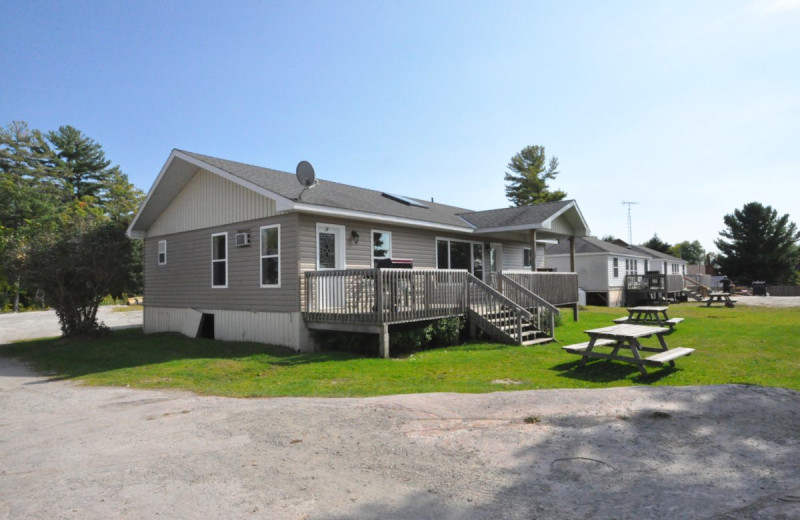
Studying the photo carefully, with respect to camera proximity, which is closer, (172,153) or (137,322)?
(172,153)

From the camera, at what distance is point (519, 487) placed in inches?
150

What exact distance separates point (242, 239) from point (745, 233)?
1936 inches

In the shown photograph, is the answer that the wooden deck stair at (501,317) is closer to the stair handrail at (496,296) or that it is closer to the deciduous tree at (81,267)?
the stair handrail at (496,296)

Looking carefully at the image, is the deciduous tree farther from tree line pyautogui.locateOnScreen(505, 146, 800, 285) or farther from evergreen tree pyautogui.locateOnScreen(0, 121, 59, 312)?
tree line pyautogui.locateOnScreen(505, 146, 800, 285)

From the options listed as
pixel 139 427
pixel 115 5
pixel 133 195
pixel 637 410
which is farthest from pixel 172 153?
pixel 133 195

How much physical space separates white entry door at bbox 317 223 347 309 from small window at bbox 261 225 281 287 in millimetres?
1009

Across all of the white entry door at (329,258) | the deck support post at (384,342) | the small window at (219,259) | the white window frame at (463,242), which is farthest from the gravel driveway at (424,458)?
the white window frame at (463,242)

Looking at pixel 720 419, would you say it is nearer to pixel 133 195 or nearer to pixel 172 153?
pixel 172 153

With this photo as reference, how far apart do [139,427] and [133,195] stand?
156 ft

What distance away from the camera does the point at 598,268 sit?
30.7 m

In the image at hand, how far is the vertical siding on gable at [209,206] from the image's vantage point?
13.1 metres

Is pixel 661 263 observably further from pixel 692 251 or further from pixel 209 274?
pixel 692 251

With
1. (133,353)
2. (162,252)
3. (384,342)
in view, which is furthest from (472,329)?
(162,252)

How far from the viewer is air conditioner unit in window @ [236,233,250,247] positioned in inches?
520
